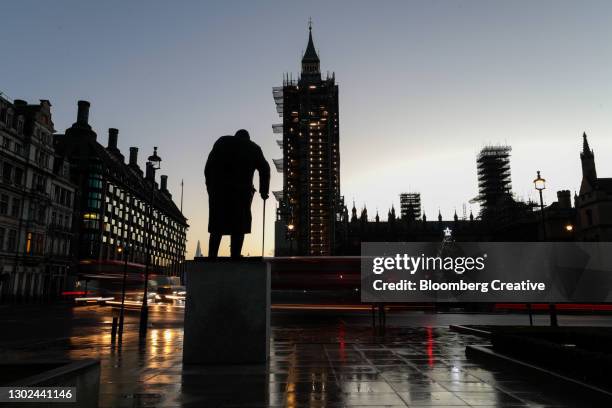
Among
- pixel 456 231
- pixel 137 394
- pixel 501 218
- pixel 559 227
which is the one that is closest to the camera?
pixel 137 394

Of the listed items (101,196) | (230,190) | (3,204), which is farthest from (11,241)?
(230,190)

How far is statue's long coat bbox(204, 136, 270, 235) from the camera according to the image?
11234 mm

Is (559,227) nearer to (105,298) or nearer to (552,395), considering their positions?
(105,298)

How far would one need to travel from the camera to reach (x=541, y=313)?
41.1 metres

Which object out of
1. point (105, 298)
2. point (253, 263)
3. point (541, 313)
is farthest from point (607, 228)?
point (253, 263)

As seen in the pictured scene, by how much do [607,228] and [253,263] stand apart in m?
83.1

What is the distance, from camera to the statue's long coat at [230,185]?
11234 millimetres

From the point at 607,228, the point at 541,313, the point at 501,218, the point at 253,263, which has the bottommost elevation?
the point at 541,313

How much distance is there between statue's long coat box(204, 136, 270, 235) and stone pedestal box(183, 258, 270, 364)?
111 centimetres

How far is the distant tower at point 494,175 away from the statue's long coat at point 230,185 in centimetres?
13367

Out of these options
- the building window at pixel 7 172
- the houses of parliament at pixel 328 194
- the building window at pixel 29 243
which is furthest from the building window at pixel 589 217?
the building window at pixel 7 172

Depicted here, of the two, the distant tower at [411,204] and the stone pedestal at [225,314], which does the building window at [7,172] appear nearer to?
the stone pedestal at [225,314]

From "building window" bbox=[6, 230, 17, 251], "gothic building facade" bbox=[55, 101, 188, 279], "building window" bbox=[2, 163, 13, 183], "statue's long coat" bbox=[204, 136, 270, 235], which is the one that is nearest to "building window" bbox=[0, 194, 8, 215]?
"building window" bbox=[2, 163, 13, 183]

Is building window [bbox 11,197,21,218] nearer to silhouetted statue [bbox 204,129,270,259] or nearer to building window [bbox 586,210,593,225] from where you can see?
silhouetted statue [bbox 204,129,270,259]
